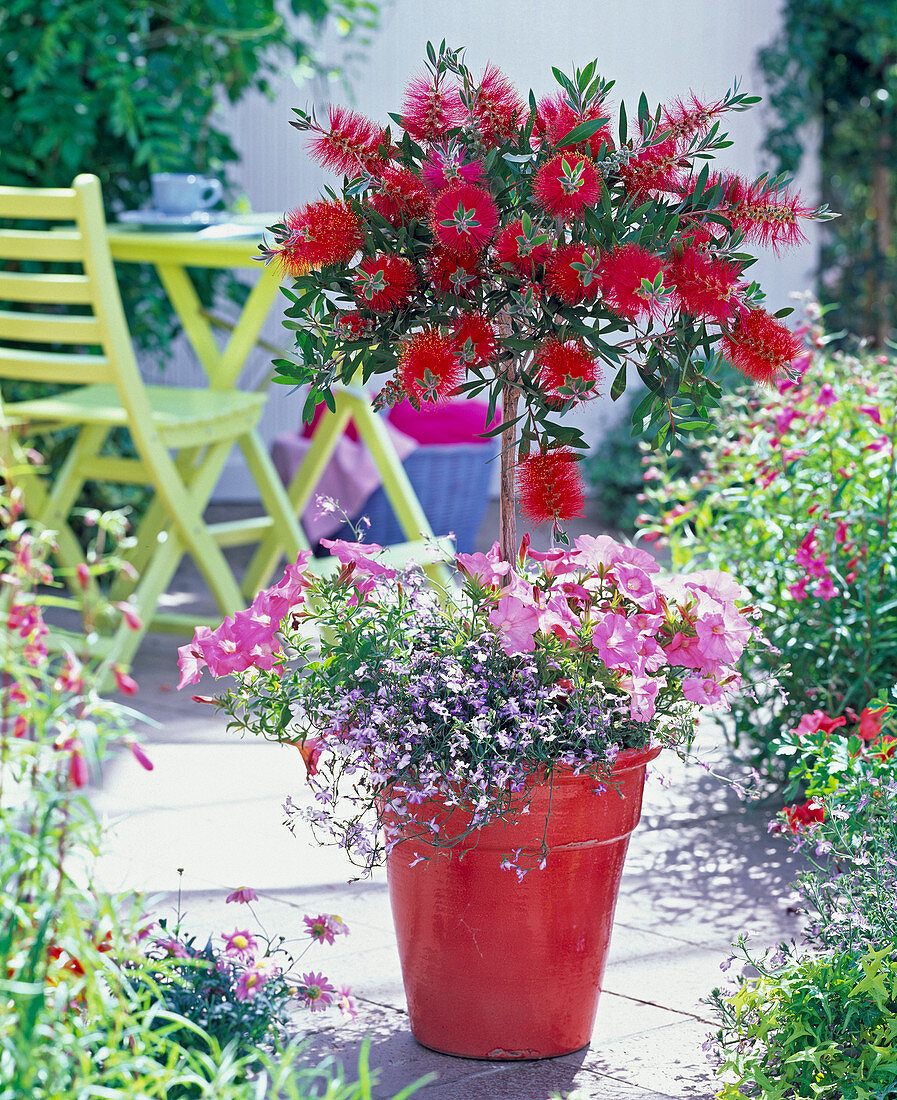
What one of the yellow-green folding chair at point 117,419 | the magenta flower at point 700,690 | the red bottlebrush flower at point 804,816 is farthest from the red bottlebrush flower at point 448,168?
the yellow-green folding chair at point 117,419

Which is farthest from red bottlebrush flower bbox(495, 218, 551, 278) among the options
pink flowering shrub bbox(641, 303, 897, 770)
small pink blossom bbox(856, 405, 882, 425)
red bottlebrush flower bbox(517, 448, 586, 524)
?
small pink blossom bbox(856, 405, 882, 425)

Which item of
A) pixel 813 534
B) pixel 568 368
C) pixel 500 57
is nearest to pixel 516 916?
pixel 568 368

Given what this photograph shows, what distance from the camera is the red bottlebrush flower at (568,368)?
1521 millimetres

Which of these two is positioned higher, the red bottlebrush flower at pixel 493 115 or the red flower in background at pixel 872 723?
the red bottlebrush flower at pixel 493 115

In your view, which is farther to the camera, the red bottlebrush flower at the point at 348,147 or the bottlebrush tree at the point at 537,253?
the red bottlebrush flower at the point at 348,147

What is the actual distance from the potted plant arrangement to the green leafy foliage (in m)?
5.62

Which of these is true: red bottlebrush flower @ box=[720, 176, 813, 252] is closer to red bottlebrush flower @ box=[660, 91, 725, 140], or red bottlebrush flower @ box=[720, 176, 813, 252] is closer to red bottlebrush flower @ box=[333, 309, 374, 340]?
red bottlebrush flower @ box=[660, 91, 725, 140]

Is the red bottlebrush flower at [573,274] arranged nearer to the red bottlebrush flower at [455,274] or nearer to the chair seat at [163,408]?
the red bottlebrush flower at [455,274]

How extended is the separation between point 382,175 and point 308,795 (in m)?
1.24

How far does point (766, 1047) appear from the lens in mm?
1478

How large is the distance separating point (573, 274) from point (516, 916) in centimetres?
71

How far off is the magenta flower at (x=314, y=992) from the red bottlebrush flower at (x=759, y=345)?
0.78 metres

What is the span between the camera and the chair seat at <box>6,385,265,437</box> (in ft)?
10.1

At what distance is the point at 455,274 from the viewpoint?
155cm
